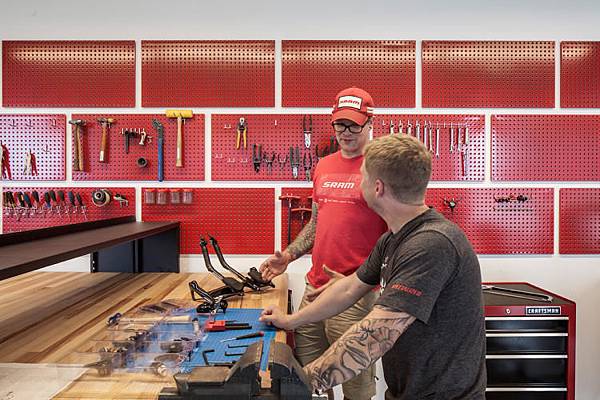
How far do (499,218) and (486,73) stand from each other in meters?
1.04

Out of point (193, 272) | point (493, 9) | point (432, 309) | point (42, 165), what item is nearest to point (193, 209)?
point (193, 272)

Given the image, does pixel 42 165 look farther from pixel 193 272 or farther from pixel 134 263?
pixel 193 272

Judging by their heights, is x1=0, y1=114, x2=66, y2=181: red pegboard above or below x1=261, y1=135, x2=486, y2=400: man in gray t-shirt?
above

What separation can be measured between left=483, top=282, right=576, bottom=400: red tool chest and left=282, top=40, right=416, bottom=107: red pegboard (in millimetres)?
1548

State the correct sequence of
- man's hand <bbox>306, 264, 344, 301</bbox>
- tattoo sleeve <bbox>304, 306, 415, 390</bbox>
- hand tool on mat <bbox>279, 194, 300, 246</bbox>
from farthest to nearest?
hand tool on mat <bbox>279, 194, 300, 246</bbox> < man's hand <bbox>306, 264, 344, 301</bbox> < tattoo sleeve <bbox>304, 306, 415, 390</bbox>

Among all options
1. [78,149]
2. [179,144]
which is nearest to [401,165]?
[179,144]

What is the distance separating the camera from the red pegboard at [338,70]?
10.2 feet

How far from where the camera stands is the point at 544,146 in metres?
3.12

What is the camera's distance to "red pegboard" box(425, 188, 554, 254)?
3.10 m

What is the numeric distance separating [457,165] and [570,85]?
1.00m

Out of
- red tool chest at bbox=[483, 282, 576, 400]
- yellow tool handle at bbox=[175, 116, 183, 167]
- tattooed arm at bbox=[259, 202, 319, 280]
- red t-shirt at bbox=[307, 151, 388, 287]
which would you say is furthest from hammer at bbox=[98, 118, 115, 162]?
red tool chest at bbox=[483, 282, 576, 400]

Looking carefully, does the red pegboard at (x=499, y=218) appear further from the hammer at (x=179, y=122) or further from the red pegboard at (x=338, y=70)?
the hammer at (x=179, y=122)

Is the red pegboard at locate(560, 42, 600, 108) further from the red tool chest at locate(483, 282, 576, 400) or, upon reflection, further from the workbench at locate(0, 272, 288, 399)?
the workbench at locate(0, 272, 288, 399)

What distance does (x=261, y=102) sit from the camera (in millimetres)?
3109
